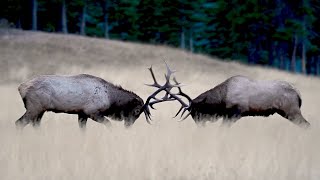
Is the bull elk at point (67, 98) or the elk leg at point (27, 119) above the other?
the bull elk at point (67, 98)

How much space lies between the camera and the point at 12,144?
7801 millimetres

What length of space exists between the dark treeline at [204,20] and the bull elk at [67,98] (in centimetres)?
2784

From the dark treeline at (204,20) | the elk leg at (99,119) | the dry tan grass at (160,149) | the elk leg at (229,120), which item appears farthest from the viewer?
the dark treeline at (204,20)

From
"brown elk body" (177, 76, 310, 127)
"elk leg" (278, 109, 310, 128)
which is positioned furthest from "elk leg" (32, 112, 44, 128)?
"elk leg" (278, 109, 310, 128)

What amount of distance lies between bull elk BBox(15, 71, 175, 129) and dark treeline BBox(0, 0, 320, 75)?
2784cm

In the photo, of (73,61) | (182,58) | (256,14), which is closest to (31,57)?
(73,61)

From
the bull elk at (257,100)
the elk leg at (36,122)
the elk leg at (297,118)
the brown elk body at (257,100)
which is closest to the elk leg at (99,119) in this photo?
the elk leg at (36,122)

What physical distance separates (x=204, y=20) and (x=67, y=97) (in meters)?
40.0

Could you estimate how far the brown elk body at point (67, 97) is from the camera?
991cm

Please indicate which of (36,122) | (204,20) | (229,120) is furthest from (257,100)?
(204,20)

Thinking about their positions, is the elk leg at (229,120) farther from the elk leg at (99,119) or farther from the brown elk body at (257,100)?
the elk leg at (99,119)

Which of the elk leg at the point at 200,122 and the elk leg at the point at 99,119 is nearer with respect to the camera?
the elk leg at the point at 99,119

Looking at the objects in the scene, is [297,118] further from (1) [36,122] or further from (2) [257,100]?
(1) [36,122]

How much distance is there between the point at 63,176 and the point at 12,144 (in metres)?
2.19
